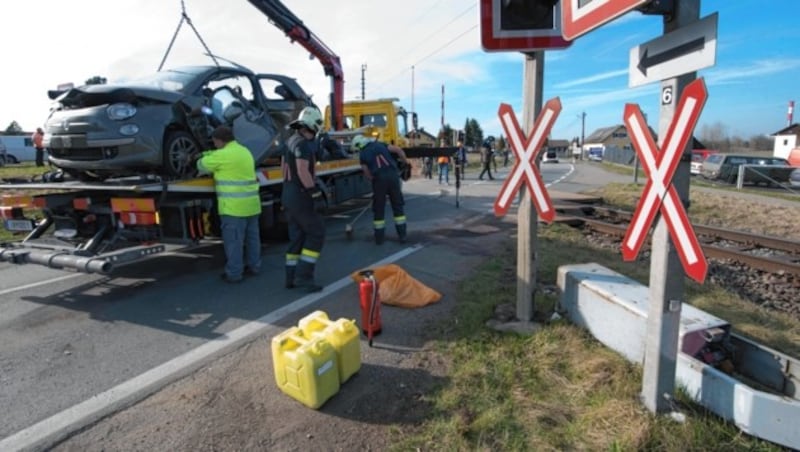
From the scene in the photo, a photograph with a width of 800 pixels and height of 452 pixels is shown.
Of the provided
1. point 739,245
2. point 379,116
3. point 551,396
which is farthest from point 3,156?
point 739,245

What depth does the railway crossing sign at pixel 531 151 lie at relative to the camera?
3248 millimetres

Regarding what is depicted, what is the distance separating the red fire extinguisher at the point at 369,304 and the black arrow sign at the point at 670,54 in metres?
2.24

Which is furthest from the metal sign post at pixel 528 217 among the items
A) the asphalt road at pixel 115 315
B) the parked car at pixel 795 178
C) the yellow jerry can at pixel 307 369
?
the parked car at pixel 795 178

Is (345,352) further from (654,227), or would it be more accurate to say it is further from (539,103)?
(539,103)

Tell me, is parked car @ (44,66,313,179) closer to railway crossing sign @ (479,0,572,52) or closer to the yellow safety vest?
the yellow safety vest

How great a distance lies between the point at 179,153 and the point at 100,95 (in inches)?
38.1

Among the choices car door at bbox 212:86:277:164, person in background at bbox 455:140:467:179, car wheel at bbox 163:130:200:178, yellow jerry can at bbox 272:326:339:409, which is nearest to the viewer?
yellow jerry can at bbox 272:326:339:409

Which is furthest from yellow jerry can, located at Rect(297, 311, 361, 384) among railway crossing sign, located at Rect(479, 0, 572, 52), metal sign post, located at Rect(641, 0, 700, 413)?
railway crossing sign, located at Rect(479, 0, 572, 52)

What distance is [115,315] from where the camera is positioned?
425cm

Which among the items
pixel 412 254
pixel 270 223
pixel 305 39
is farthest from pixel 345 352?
pixel 305 39

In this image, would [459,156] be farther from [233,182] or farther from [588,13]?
[588,13]

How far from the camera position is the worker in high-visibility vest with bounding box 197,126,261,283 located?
5.04 metres

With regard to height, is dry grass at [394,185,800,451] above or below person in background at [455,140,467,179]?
below

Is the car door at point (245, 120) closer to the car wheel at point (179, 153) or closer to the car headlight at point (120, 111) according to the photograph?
the car wheel at point (179, 153)
